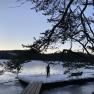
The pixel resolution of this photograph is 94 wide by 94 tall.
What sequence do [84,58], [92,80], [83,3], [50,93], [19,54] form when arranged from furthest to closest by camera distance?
[92,80]
[50,93]
[84,58]
[83,3]
[19,54]

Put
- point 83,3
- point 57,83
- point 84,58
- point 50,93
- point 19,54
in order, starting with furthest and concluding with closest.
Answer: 1. point 57,83
2. point 50,93
3. point 84,58
4. point 83,3
5. point 19,54

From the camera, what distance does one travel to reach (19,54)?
37.5ft

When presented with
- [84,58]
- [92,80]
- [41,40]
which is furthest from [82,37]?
[92,80]

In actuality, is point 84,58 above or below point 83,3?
below

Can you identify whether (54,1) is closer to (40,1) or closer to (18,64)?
(40,1)

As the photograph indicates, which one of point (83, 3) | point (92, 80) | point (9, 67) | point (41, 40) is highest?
point (83, 3)

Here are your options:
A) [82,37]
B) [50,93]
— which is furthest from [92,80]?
[82,37]

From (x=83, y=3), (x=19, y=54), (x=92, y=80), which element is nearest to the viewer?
(x=19, y=54)

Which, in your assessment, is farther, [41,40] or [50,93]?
[50,93]

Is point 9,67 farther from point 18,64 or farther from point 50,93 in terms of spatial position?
point 50,93

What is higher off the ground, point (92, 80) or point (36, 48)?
point (36, 48)

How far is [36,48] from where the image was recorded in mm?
11781

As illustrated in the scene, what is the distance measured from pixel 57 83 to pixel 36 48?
97.5ft

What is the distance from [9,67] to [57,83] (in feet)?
97.7
